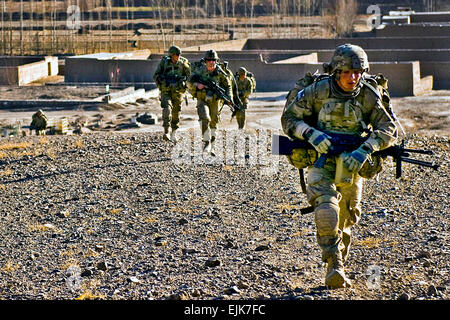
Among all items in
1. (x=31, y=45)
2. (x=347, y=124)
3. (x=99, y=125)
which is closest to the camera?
(x=347, y=124)

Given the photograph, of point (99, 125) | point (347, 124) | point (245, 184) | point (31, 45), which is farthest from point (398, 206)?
point (31, 45)

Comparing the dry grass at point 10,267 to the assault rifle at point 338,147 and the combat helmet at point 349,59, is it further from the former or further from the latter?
the combat helmet at point 349,59

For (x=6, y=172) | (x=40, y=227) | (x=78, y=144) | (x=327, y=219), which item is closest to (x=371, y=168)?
(x=327, y=219)

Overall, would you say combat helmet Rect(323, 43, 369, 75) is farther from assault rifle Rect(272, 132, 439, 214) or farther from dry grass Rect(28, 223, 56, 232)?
dry grass Rect(28, 223, 56, 232)

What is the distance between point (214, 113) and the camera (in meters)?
13.5

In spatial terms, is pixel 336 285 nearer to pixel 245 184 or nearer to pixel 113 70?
pixel 245 184

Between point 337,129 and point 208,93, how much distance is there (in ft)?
23.2

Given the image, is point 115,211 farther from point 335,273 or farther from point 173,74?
point 173,74

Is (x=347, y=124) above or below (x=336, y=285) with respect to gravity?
above

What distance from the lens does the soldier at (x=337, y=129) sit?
5.85 metres

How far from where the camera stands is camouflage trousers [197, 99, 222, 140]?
13250 mm

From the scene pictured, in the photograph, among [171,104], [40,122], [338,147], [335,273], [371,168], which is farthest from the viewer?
[40,122]

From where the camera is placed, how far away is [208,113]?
13.3 meters
